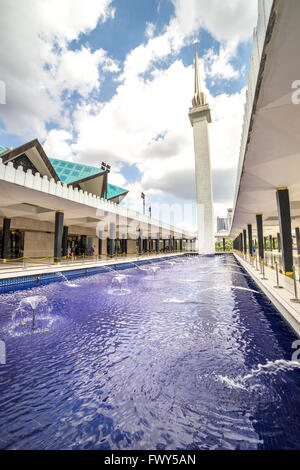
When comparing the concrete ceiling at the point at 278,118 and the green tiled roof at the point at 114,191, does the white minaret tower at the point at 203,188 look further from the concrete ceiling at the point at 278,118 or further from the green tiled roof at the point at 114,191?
the concrete ceiling at the point at 278,118

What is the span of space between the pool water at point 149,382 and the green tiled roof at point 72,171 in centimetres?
2563

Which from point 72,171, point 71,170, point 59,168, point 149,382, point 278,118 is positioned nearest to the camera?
point 149,382

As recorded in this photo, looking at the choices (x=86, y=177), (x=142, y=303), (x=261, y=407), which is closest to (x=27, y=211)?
(x=86, y=177)

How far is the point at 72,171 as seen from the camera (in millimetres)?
30969

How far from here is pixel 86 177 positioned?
92.1ft

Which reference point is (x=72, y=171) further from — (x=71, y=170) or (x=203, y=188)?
(x=203, y=188)

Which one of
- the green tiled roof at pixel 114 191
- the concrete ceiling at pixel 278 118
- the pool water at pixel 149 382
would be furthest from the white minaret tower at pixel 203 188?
the pool water at pixel 149 382

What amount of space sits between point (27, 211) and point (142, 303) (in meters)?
15.0

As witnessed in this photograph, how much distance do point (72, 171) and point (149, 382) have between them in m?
32.3

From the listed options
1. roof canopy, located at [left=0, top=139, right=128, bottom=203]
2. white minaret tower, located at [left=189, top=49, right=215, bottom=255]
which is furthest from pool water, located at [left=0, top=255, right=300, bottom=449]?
white minaret tower, located at [left=189, top=49, right=215, bottom=255]

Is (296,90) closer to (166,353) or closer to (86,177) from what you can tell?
(166,353)

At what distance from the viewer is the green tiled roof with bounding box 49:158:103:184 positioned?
94.9 feet

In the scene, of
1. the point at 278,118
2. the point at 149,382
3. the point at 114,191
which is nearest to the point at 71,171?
the point at 114,191

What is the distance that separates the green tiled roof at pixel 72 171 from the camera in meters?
28.9
